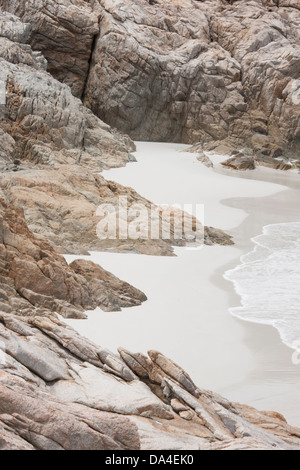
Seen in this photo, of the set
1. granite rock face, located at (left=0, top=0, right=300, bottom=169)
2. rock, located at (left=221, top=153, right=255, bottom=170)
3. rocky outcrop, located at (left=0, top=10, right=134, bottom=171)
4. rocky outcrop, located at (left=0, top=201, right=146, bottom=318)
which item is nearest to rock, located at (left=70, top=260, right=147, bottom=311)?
rocky outcrop, located at (left=0, top=201, right=146, bottom=318)

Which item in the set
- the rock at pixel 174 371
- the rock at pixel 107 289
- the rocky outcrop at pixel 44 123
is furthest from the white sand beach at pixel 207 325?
the rocky outcrop at pixel 44 123

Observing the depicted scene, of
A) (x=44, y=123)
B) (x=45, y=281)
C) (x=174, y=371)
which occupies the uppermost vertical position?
(x=44, y=123)

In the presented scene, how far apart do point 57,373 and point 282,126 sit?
34410 mm

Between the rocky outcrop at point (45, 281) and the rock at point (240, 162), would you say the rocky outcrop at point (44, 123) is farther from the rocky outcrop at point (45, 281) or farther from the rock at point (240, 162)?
the rocky outcrop at point (45, 281)

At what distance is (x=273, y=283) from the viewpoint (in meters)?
12.1

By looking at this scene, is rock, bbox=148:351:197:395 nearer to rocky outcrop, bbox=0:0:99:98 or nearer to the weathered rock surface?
the weathered rock surface

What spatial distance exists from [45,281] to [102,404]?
166 inches

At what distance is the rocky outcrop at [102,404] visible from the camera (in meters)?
4.43

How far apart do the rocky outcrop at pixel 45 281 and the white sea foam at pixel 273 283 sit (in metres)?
1.97

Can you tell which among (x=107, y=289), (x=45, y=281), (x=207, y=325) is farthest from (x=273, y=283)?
(x=45, y=281)

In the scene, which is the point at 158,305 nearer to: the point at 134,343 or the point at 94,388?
the point at 134,343

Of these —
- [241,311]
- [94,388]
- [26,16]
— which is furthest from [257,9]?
[94,388]

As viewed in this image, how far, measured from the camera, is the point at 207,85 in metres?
38.1

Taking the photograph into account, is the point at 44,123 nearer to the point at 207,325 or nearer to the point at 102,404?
the point at 207,325
